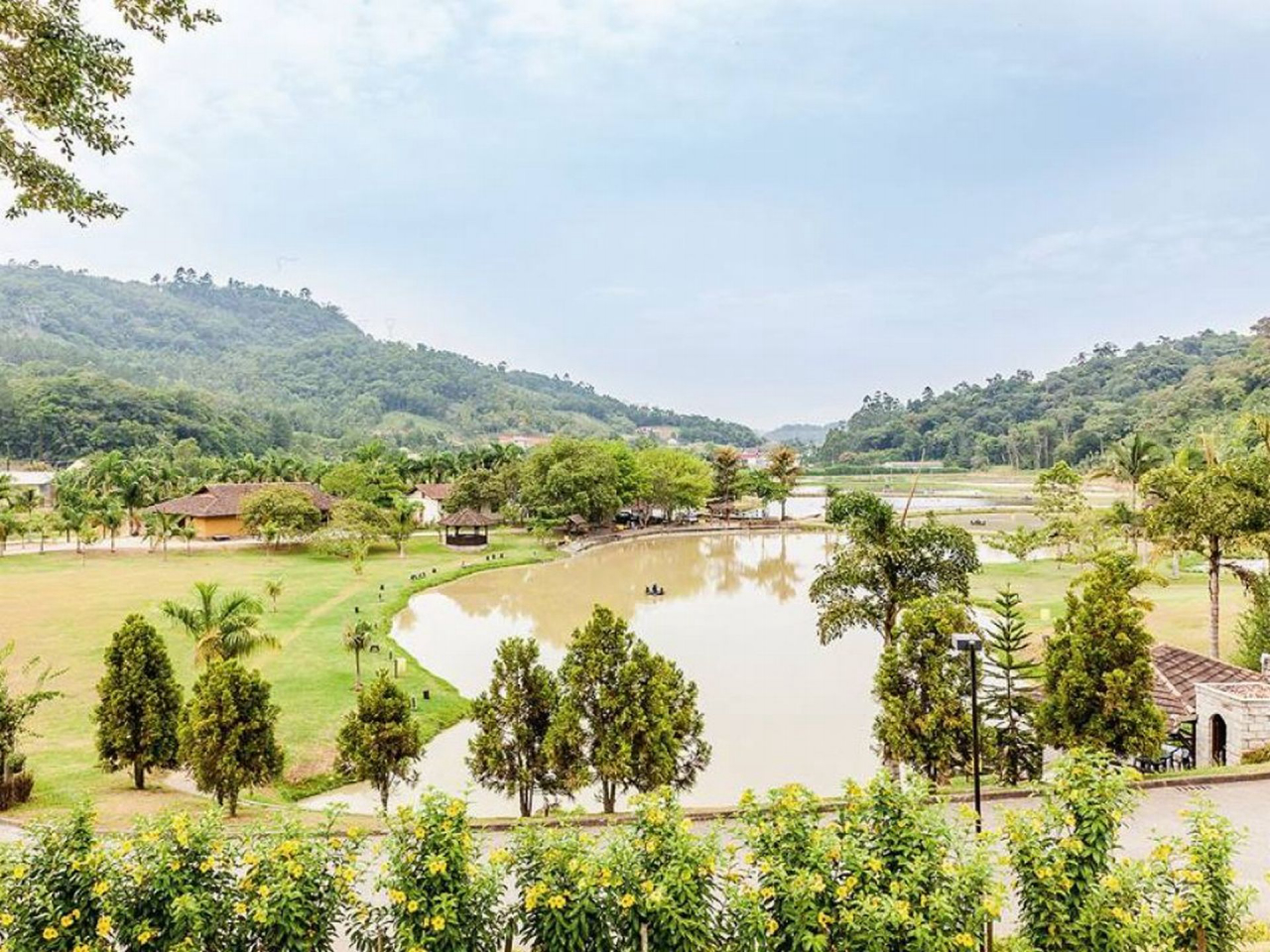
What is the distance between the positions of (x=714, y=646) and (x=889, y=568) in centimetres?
1016

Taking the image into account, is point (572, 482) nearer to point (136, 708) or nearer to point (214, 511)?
point (214, 511)

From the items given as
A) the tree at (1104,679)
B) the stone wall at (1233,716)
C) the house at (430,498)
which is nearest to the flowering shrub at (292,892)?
the tree at (1104,679)

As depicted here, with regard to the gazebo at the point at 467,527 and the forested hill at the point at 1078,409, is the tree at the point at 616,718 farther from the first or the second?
the forested hill at the point at 1078,409

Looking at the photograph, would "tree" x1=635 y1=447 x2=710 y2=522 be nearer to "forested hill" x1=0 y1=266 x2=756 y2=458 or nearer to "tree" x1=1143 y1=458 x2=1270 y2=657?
"tree" x1=1143 y1=458 x2=1270 y2=657

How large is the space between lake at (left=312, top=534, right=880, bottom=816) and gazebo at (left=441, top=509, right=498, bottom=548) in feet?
21.7

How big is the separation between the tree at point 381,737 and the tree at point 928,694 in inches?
266

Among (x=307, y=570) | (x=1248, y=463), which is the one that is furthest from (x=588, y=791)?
(x=307, y=570)

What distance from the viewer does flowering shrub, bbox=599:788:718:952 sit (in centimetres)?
505

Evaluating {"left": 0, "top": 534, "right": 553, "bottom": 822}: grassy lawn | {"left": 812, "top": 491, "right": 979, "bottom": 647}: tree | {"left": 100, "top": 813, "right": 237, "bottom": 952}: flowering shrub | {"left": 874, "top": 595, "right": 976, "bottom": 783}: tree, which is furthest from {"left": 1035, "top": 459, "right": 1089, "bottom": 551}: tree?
{"left": 100, "top": 813, "right": 237, "bottom": 952}: flowering shrub

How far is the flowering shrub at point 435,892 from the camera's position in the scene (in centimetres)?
511

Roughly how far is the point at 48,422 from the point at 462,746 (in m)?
84.6

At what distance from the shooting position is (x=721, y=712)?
16344 mm

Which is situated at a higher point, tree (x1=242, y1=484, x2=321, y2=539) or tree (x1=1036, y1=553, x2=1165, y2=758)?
tree (x1=242, y1=484, x2=321, y2=539)

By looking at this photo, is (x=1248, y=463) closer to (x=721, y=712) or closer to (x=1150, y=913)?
(x=721, y=712)
